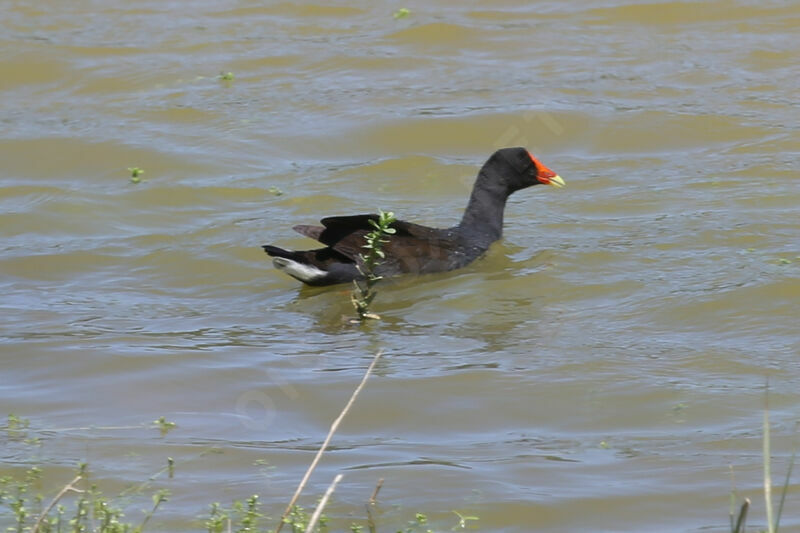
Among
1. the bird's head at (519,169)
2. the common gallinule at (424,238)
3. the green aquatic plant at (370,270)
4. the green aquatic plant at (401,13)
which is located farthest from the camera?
the green aquatic plant at (401,13)

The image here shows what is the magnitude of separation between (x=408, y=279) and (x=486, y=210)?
110 centimetres

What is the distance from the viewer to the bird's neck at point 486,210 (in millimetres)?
9750

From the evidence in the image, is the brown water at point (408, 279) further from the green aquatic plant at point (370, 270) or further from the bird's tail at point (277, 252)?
the bird's tail at point (277, 252)

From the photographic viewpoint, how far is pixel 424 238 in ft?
29.9

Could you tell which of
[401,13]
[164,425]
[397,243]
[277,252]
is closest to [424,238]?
[397,243]

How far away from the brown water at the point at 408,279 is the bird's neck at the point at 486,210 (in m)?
0.21

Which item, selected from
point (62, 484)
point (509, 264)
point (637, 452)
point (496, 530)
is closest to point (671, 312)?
point (509, 264)

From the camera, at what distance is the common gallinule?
8695 millimetres

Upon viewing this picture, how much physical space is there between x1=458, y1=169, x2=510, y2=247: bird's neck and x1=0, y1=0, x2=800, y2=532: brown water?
21 centimetres

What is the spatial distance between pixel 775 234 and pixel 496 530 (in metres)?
4.87

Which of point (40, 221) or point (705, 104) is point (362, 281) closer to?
point (40, 221)

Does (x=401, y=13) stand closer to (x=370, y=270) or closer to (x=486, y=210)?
(x=486, y=210)

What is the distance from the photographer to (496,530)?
17.0 ft

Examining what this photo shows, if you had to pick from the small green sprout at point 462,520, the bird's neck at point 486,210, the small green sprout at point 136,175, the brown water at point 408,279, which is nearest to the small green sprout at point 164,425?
the brown water at point 408,279
